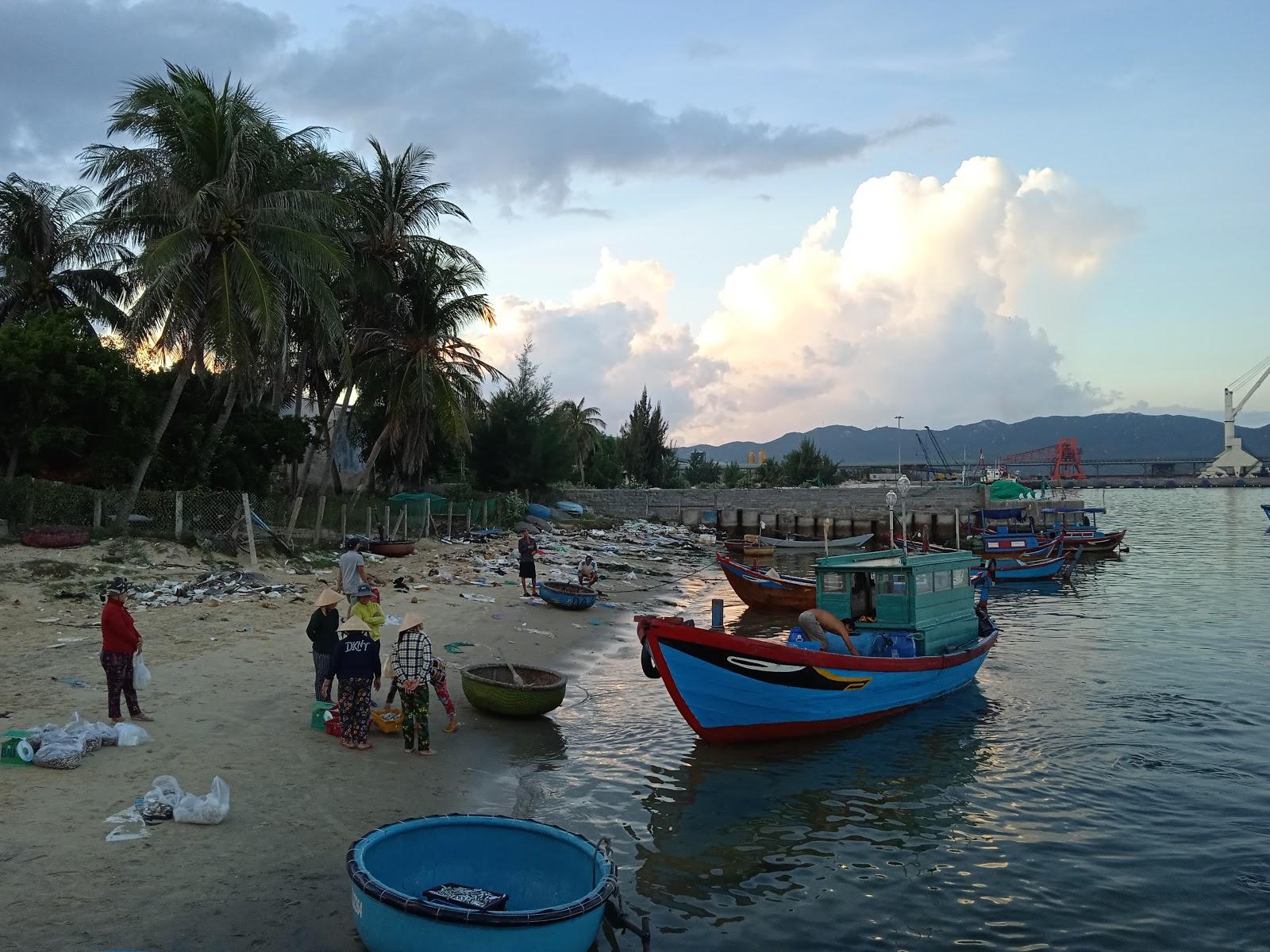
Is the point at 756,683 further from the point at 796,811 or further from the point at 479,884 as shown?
the point at 479,884

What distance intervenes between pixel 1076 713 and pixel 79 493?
65.7 feet

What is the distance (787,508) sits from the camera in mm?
56719

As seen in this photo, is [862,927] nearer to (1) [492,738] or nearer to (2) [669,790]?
(2) [669,790]

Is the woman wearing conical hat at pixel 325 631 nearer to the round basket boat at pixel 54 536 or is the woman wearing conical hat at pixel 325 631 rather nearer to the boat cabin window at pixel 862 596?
the boat cabin window at pixel 862 596

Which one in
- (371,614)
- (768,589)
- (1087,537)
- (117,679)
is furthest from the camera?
(1087,537)

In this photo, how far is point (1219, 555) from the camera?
44.1 meters

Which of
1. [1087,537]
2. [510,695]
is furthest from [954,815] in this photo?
[1087,537]

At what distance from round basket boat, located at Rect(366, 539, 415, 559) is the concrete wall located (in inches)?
1049

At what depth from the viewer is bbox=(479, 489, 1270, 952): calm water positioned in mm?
7371

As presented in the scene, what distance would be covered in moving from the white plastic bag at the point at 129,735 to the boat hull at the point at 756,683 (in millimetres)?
5614

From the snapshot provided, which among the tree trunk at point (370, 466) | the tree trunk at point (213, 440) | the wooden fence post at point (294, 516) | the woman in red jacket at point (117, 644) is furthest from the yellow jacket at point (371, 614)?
the tree trunk at point (370, 466)

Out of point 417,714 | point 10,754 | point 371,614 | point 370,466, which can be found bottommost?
point 417,714

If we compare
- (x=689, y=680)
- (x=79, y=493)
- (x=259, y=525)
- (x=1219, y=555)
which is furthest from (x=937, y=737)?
(x=1219, y=555)

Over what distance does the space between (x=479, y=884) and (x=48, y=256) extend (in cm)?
2742
